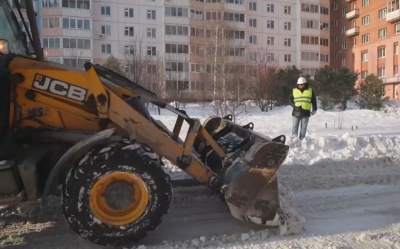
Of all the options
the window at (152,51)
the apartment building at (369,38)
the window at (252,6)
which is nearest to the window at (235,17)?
the window at (252,6)

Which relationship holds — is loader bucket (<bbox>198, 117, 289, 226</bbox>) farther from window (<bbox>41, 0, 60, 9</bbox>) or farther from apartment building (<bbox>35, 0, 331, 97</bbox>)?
window (<bbox>41, 0, 60, 9</bbox>)

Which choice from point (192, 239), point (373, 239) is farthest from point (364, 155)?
point (192, 239)

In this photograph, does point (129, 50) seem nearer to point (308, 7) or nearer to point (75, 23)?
point (75, 23)

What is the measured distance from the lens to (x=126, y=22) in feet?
181

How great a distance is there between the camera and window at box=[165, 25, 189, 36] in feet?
182

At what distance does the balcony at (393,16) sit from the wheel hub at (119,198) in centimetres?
5719

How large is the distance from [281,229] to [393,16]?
57228mm

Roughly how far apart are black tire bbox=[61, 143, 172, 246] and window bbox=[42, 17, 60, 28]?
49994mm

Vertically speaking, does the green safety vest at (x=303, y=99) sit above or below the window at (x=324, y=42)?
below

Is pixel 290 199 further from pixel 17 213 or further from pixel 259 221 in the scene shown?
pixel 17 213

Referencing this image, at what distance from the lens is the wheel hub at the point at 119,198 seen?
13.3 ft

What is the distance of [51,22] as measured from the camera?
165 feet

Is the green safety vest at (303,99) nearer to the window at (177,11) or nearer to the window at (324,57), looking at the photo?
the window at (177,11)

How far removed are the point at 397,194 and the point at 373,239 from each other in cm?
214
